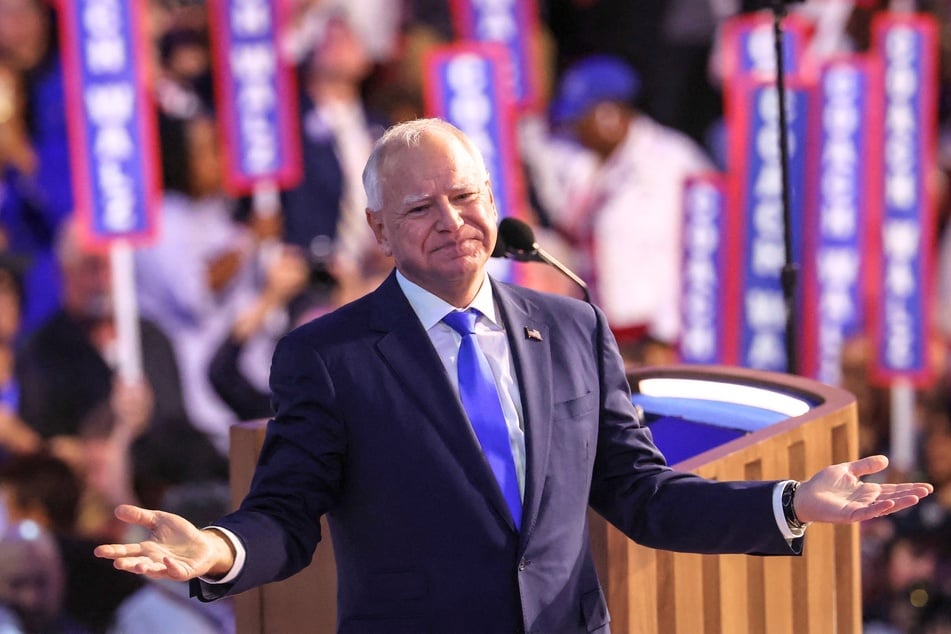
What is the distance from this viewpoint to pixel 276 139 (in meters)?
4.92

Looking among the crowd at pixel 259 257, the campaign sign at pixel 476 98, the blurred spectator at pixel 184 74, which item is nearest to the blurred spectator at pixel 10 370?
the crowd at pixel 259 257

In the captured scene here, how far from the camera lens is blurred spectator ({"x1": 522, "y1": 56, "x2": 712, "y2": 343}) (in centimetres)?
543

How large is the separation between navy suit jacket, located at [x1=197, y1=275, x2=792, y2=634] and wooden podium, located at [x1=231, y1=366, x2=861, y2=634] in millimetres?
311

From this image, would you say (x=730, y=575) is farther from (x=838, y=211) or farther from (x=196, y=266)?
(x=838, y=211)

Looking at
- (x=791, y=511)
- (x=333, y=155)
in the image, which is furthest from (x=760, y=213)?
(x=791, y=511)

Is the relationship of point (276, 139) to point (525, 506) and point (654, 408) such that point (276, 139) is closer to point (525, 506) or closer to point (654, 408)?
point (654, 408)

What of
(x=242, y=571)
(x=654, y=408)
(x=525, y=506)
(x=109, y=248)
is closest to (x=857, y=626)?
(x=654, y=408)

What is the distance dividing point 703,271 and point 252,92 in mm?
2013

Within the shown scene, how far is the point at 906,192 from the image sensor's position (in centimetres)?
533

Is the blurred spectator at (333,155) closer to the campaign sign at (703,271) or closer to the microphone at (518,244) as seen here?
the campaign sign at (703,271)

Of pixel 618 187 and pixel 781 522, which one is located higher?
pixel 618 187

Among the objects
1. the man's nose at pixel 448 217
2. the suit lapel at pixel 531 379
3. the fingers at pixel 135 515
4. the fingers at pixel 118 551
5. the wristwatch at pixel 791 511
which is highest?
the man's nose at pixel 448 217

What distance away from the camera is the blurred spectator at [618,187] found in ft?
17.8

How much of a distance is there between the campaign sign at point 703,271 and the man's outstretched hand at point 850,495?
3.96 metres
